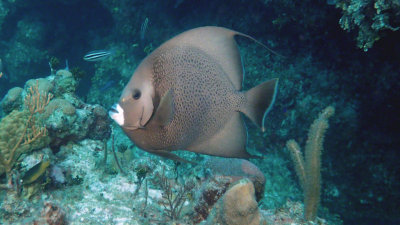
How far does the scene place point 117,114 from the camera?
1.56 meters

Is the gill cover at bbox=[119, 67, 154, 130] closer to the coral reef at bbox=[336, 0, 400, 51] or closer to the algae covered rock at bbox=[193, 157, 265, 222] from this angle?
the algae covered rock at bbox=[193, 157, 265, 222]

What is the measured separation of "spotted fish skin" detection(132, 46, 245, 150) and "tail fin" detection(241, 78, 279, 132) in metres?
0.06

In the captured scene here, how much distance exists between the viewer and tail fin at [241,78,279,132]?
173 cm

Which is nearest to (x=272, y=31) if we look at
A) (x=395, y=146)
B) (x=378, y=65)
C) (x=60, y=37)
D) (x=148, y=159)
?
(x=378, y=65)

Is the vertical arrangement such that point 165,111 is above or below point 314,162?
above

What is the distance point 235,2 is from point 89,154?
5815 millimetres

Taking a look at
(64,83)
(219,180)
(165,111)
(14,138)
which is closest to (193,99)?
(165,111)

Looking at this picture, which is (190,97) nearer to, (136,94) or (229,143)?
(136,94)

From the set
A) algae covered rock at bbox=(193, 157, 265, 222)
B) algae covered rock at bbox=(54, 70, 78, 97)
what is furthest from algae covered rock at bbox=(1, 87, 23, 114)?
algae covered rock at bbox=(193, 157, 265, 222)

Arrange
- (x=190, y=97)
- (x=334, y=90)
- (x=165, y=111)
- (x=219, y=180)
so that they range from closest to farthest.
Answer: (x=165, y=111)
(x=190, y=97)
(x=219, y=180)
(x=334, y=90)

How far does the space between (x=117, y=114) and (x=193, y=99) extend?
20.9 inches

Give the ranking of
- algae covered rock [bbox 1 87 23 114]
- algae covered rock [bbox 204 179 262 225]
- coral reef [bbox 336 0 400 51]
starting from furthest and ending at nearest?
algae covered rock [bbox 1 87 23 114]
coral reef [bbox 336 0 400 51]
algae covered rock [bbox 204 179 262 225]

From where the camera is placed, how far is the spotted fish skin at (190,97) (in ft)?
5.49

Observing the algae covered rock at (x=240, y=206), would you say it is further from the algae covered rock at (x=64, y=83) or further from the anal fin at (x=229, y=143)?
the algae covered rock at (x=64, y=83)
